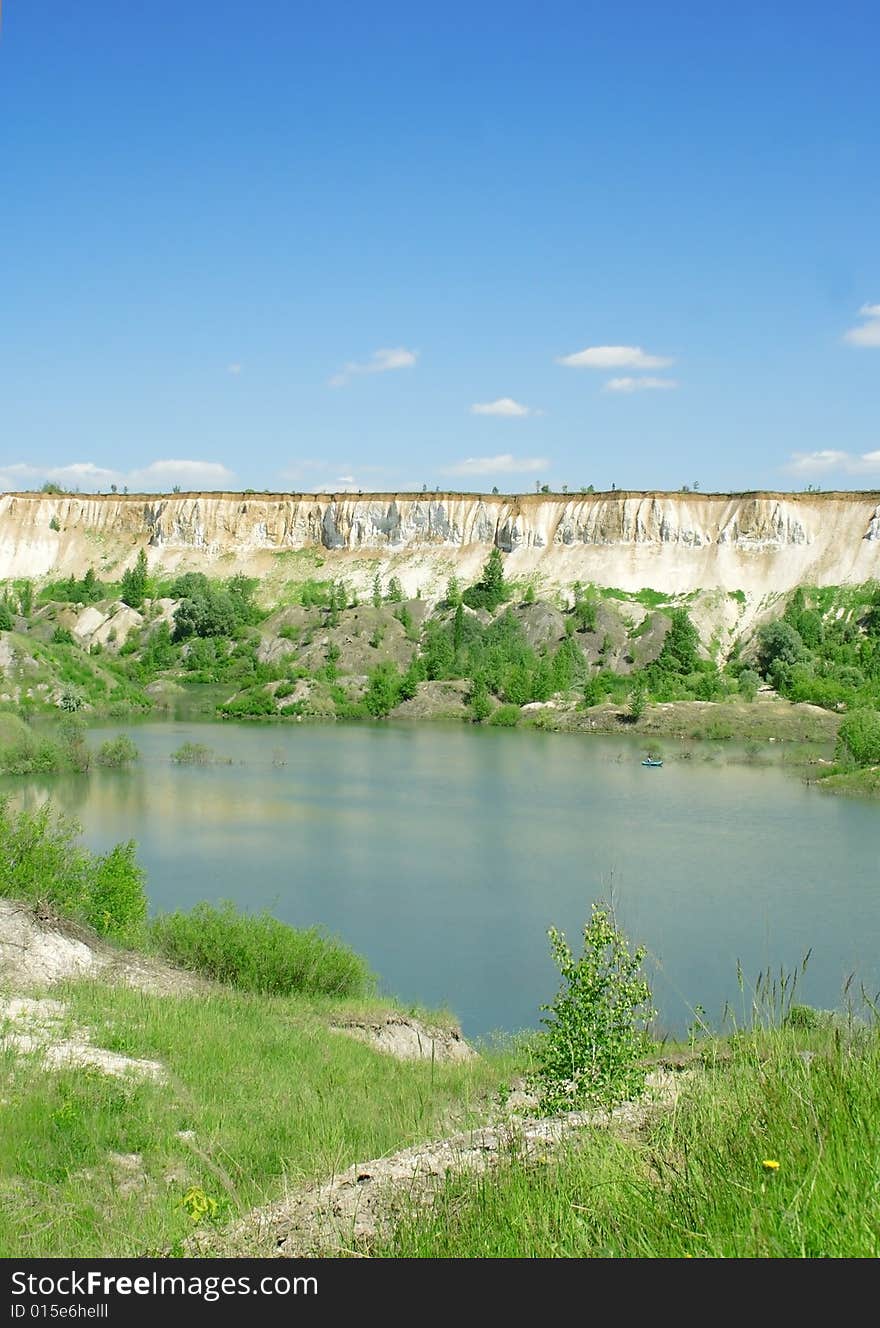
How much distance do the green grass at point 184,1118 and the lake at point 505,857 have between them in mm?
3165

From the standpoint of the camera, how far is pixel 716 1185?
12.7 ft

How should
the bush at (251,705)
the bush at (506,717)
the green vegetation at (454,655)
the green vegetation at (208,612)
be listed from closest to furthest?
the green vegetation at (454,655) < the bush at (506,717) < the bush at (251,705) < the green vegetation at (208,612)

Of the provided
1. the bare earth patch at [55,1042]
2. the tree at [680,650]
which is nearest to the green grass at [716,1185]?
the bare earth patch at [55,1042]

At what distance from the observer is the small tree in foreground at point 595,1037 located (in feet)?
25.5

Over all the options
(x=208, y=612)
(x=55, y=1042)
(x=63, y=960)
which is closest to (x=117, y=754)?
(x=63, y=960)

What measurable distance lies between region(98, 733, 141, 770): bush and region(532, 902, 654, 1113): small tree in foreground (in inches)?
1252

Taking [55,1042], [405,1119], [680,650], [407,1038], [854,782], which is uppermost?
[680,650]

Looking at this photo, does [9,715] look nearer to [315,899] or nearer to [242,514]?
[315,899]

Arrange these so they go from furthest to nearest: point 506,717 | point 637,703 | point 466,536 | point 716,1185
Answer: point 466,536
point 506,717
point 637,703
point 716,1185

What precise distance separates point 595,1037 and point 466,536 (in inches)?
2675

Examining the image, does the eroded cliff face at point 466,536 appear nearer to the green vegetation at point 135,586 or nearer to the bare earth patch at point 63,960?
the green vegetation at point 135,586

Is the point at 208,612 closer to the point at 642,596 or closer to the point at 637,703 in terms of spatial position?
the point at 642,596

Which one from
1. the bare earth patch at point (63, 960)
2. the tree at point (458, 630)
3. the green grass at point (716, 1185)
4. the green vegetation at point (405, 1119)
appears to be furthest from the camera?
the tree at point (458, 630)
